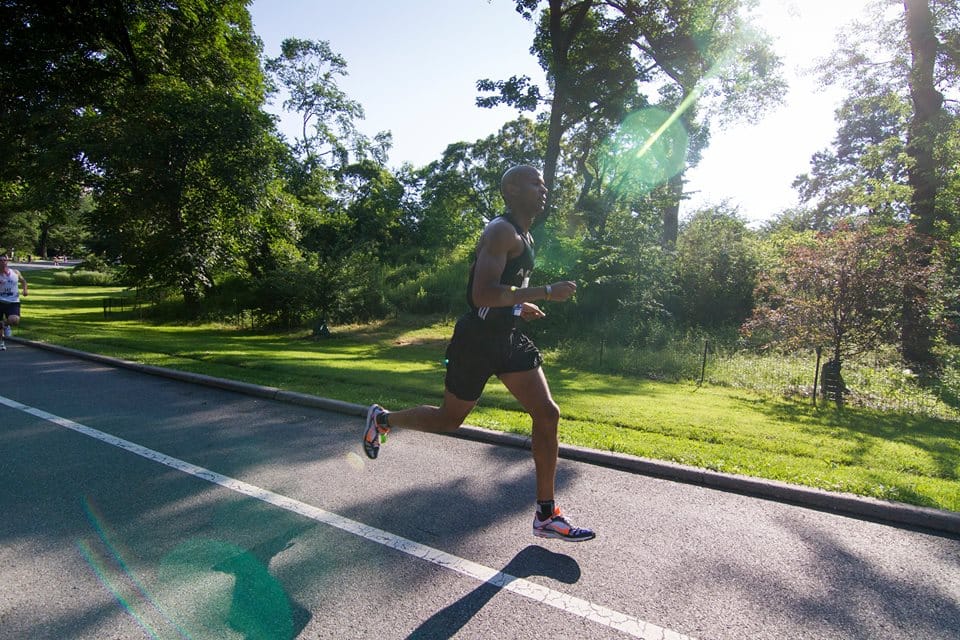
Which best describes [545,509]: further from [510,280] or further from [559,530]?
[510,280]

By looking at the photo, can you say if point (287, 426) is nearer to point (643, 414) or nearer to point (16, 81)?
point (643, 414)

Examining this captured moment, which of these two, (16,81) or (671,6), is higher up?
(671,6)

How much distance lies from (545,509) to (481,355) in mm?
1034

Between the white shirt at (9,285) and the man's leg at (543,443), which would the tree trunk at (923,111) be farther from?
the white shirt at (9,285)

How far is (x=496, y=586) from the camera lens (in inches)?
113

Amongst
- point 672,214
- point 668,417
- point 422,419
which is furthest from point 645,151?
point 422,419

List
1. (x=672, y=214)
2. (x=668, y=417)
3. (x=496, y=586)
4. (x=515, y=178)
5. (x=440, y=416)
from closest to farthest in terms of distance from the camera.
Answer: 1. (x=496, y=586)
2. (x=515, y=178)
3. (x=440, y=416)
4. (x=668, y=417)
5. (x=672, y=214)

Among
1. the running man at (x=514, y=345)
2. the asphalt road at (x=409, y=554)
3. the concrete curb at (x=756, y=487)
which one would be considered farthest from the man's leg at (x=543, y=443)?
the concrete curb at (x=756, y=487)

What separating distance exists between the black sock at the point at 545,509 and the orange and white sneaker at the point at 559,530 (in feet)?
0.06

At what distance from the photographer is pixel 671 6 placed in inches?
694

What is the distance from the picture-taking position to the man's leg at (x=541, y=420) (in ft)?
11.2

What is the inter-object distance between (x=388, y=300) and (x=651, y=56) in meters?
13.4

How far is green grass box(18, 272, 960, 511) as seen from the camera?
493 cm

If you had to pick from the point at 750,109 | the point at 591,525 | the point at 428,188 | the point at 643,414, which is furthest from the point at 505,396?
the point at 428,188
